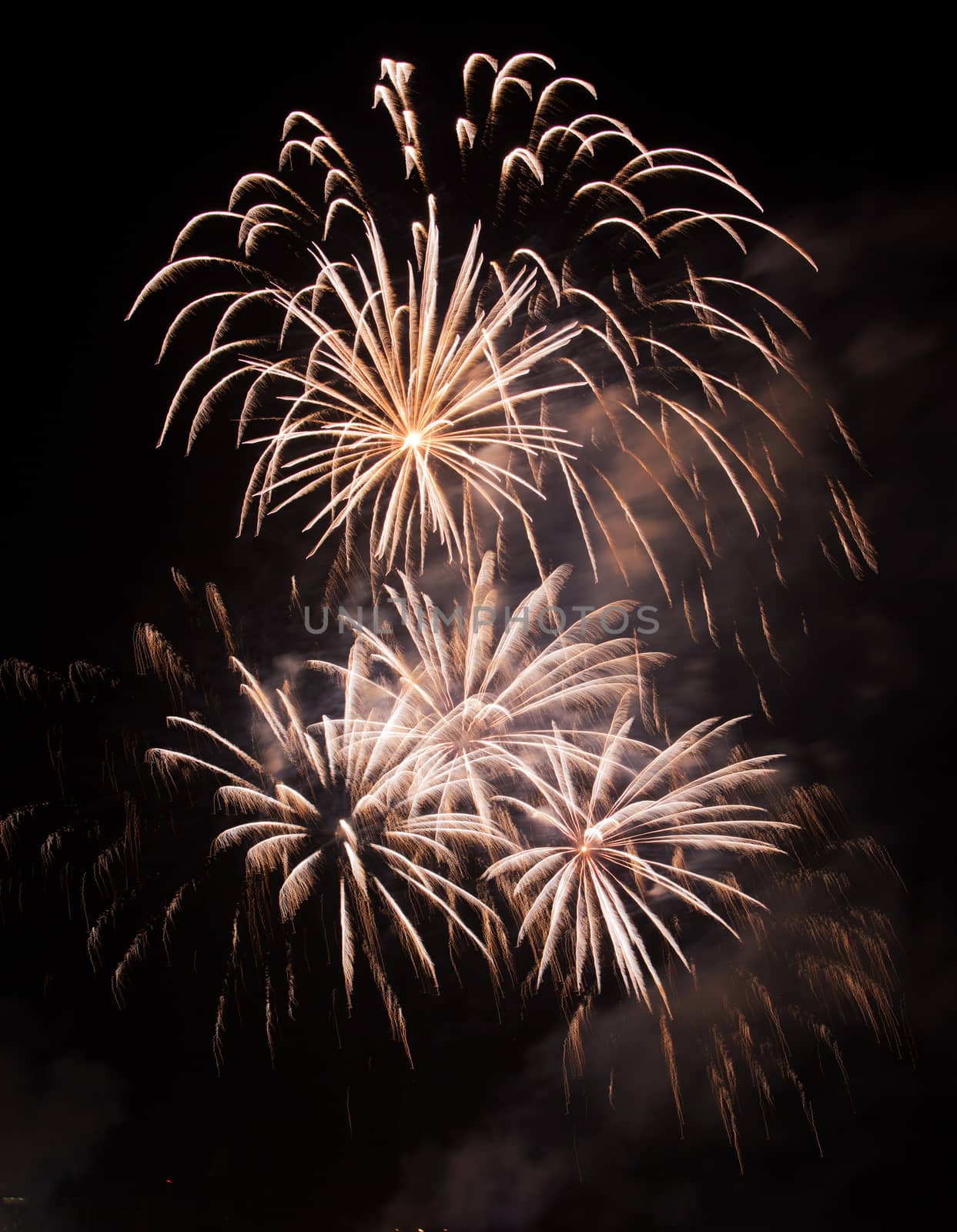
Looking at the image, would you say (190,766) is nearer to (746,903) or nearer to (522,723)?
(522,723)

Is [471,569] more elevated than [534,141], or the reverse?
[534,141]

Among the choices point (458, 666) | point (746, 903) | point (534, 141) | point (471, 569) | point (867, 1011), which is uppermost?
point (534, 141)

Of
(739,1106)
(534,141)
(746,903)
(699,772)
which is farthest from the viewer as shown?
(739,1106)

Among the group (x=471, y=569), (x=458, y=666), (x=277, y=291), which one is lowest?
(x=458, y=666)

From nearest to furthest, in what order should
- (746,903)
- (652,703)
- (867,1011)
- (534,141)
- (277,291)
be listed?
(534,141) → (277,291) → (652,703) → (746,903) → (867,1011)

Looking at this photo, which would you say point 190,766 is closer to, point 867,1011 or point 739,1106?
point 867,1011

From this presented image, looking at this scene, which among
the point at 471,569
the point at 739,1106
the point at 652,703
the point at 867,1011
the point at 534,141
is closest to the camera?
the point at 534,141

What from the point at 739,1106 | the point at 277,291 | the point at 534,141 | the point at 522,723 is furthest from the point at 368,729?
the point at 739,1106

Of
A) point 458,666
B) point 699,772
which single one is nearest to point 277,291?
point 458,666

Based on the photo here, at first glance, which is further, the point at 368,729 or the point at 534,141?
the point at 368,729
